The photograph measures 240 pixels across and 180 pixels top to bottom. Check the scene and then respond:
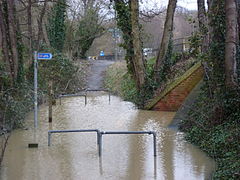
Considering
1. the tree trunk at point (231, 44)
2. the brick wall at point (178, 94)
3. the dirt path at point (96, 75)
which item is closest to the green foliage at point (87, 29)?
the dirt path at point (96, 75)

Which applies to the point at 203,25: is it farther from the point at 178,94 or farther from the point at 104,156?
the point at 104,156

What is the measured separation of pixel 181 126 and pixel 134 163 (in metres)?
5.36

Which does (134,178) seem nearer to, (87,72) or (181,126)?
(181,126)

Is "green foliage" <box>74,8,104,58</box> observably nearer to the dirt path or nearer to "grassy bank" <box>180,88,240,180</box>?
the dirt path

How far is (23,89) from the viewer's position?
1878 cm

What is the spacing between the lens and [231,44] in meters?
12.9

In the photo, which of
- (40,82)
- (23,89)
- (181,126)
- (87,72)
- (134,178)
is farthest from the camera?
(87,72)

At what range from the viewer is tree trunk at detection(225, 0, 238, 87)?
42.4 feet

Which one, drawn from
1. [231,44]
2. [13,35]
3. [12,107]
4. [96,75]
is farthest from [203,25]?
[96,75]

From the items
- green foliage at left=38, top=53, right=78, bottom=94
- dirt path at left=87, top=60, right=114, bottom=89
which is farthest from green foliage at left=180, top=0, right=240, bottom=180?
dirt path at left=87, top=60, right=114, bottom=89

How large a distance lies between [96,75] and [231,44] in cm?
2918

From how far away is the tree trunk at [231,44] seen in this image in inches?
509

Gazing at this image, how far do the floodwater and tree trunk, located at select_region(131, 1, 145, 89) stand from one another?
598cm

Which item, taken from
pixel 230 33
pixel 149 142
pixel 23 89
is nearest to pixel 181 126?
pixel 149 142
